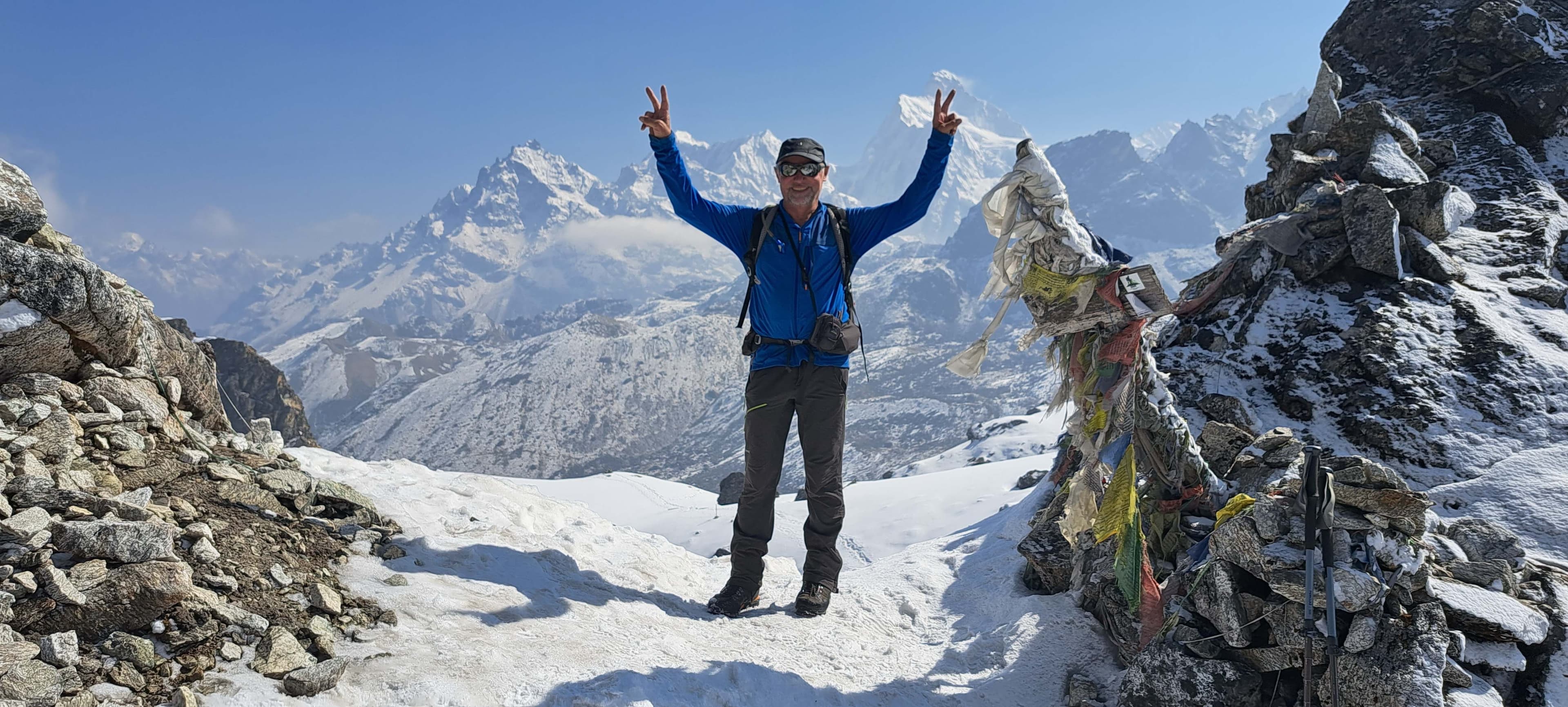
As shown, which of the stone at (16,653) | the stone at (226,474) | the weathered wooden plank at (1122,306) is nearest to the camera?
the stone at (16,653)

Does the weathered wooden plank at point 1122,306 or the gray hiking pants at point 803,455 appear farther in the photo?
the gray hiking pants at point 803,455

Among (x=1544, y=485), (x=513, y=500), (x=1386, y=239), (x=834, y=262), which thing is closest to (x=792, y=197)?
(x=834, y=262)

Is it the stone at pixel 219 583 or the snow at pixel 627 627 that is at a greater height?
the stone at pixel 219 583

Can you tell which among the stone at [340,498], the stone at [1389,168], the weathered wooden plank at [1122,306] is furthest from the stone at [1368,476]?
the stone at [340,498]

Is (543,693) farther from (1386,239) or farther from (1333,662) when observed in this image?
(1386,239)

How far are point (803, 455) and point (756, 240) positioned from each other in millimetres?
2064

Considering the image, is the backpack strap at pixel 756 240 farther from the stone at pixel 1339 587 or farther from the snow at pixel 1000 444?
the snow at pixel 1000 444

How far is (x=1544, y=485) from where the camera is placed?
664 cm

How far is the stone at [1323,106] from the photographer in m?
12.1

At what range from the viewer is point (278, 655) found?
4449mm

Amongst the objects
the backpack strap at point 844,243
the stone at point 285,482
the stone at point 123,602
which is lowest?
the stone at point 123,602

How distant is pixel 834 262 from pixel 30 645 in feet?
19.1

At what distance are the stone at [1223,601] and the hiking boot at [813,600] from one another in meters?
3.22

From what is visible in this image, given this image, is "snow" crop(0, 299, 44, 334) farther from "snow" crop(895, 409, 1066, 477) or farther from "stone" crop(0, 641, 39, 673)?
"snow" crop(895, 409, 1066, 477)
